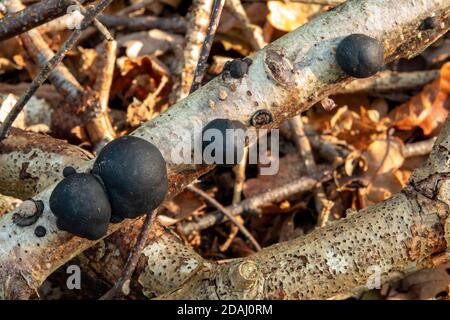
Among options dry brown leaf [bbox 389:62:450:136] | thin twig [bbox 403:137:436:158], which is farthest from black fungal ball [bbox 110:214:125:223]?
dry brown leaf [bbox 389:62:450:136]

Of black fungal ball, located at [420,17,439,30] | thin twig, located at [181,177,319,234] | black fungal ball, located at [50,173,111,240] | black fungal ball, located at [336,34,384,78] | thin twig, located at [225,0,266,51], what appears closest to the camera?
black fungal ball, located at [50,173,111,240]

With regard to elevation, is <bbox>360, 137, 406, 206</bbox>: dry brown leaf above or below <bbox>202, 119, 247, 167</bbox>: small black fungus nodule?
below

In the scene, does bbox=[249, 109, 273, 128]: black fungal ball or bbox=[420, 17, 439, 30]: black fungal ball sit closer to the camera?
bbox=[249, 109, 273, 128]: black fungal ball

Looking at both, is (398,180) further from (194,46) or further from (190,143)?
(190,143)

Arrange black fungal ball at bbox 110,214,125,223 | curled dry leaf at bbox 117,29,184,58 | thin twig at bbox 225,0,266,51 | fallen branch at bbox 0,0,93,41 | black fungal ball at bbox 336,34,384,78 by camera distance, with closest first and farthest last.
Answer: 1. black fungal ball at bbox 110,214,125,223
2. black fungal ball at bbox 336,34,384,78
3. fallen branch at bbox 0,0,93,41
4. thin twig at bbox 225,0,266,51
5. curled dry leaf at bbox 117,29,184,58

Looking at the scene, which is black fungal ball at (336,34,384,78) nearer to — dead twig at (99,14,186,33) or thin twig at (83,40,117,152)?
thin twig at (83,40,117,152)

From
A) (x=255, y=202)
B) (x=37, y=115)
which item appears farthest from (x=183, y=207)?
(x=37, y=115)

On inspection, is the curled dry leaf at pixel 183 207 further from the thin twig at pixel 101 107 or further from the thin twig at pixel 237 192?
the thin twig at pixel 101 107
